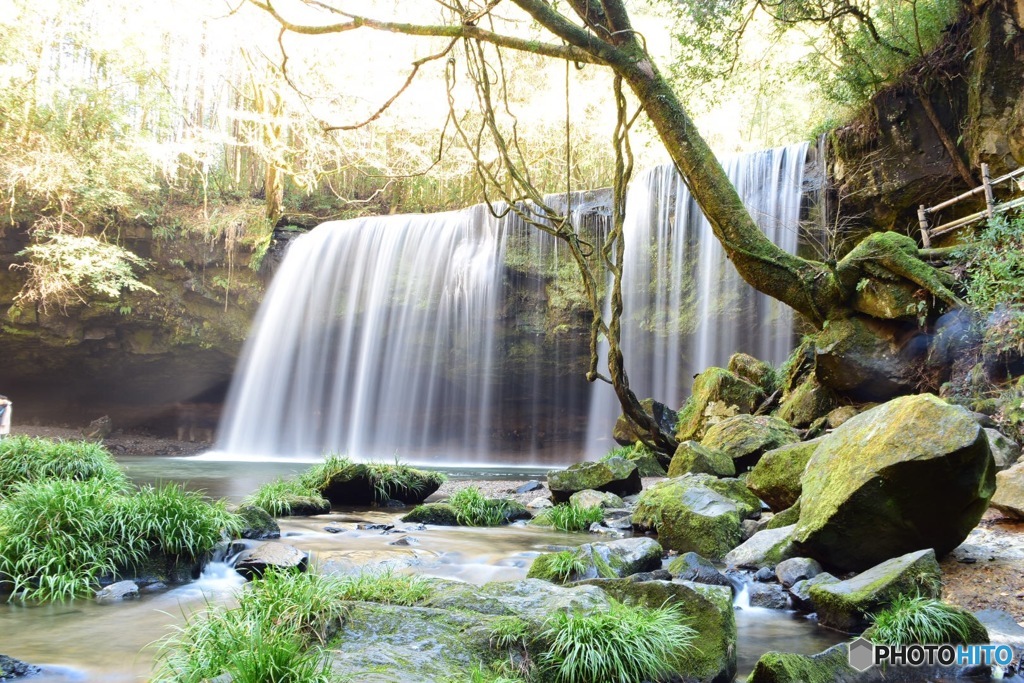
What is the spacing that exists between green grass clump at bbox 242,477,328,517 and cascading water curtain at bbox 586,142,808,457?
8947 millimetres

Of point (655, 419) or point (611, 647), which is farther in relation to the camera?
point (655, 419)

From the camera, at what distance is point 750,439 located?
753cm

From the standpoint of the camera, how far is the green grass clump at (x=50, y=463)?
6617 millimetres

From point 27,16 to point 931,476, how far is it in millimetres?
19930

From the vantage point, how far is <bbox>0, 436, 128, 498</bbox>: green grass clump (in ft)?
21.7

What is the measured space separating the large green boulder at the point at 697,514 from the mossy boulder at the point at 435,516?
1.93m

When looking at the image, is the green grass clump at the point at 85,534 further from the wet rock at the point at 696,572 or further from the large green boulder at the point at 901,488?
the large green boulder at the point at 901,488

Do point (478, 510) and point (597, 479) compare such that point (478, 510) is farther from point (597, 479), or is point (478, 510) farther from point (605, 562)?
point (605, 562)

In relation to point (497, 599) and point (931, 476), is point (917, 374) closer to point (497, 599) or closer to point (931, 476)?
point (931, 476)

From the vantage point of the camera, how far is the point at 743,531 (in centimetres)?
530

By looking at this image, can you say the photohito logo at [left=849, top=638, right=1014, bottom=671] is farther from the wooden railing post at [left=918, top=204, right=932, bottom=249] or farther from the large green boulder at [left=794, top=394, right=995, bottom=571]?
the wooden railing post at [left=918, top=204, right=932, bottom=249]

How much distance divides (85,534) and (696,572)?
157 inches

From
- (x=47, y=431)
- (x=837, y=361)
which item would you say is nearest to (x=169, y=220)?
(x=47, y=431)

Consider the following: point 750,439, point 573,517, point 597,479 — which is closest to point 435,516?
point 573,517
